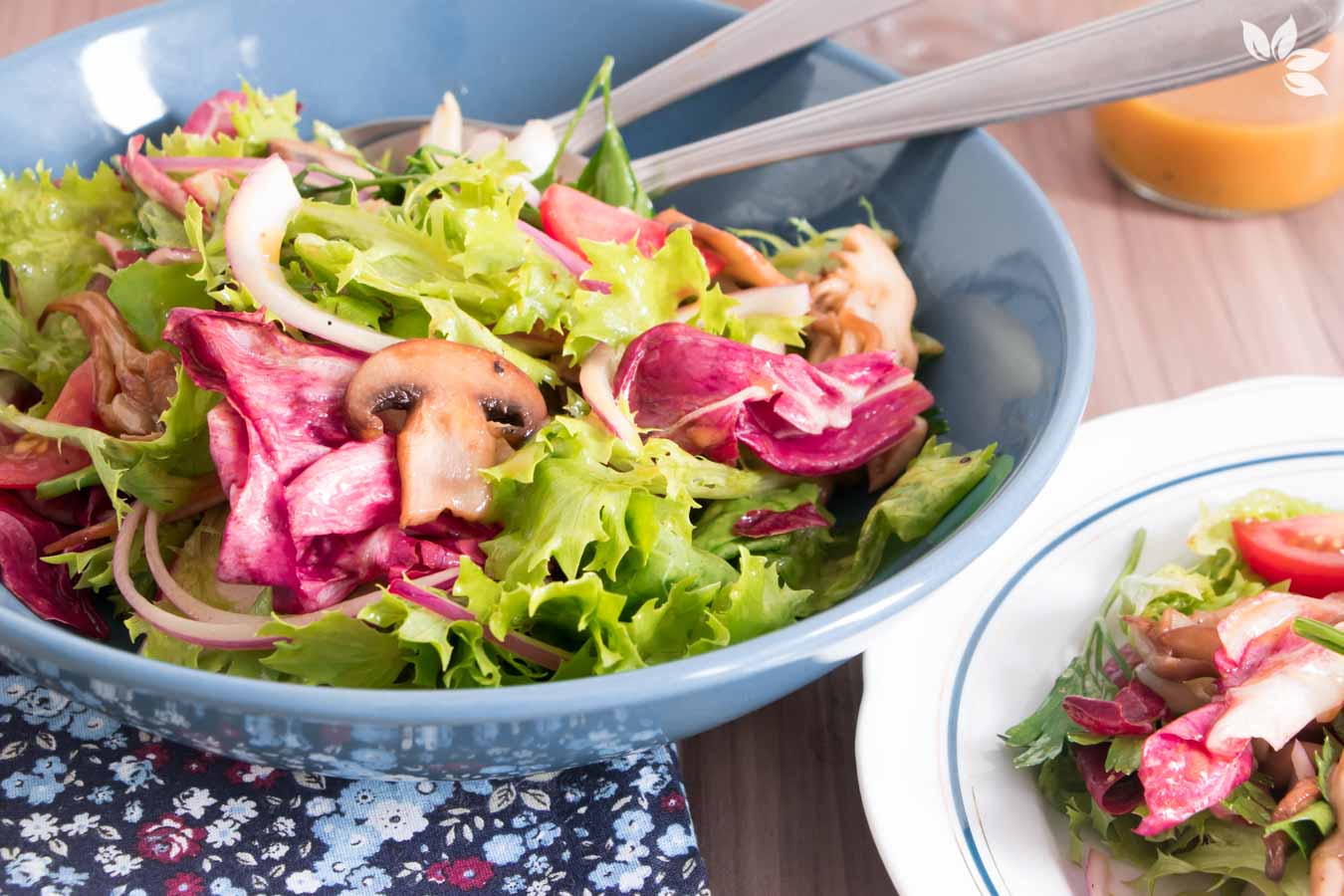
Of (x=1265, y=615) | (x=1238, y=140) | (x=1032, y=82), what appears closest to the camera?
(x=1265, y=615)

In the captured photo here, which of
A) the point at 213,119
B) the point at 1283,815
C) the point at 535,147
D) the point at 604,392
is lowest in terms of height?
the point at 1283,815

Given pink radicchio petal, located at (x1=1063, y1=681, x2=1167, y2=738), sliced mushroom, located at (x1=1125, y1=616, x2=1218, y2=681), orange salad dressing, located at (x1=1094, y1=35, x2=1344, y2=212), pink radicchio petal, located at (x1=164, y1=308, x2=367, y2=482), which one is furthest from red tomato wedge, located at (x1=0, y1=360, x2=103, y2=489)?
orange salad dressing, located at (x1=1094, y1=35, x2=1344, y2=212)

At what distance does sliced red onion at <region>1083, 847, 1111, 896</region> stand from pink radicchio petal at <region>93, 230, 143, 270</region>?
143 cm

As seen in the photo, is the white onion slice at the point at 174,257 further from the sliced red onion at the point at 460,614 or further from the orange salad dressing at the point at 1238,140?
the orange salad dressing at the point at 1238,140

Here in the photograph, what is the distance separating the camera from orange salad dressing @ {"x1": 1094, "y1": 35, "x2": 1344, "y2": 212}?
2646 millimetres

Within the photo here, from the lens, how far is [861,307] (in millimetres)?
1841

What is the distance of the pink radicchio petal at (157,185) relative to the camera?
1773 mm

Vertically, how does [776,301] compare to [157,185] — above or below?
below

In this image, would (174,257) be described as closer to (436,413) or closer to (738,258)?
(436,413)

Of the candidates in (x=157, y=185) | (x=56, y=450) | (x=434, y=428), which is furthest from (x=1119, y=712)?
(x=157, y=185)

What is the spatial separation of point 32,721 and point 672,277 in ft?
3.26

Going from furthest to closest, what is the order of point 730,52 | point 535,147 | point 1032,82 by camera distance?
point 730,52 < point 535,147 < point 1032,82

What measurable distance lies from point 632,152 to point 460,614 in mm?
1231

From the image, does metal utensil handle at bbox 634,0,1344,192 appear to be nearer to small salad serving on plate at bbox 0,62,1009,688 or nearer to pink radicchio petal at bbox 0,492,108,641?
small salad serving on plate at bbox 0,62,1009,688
